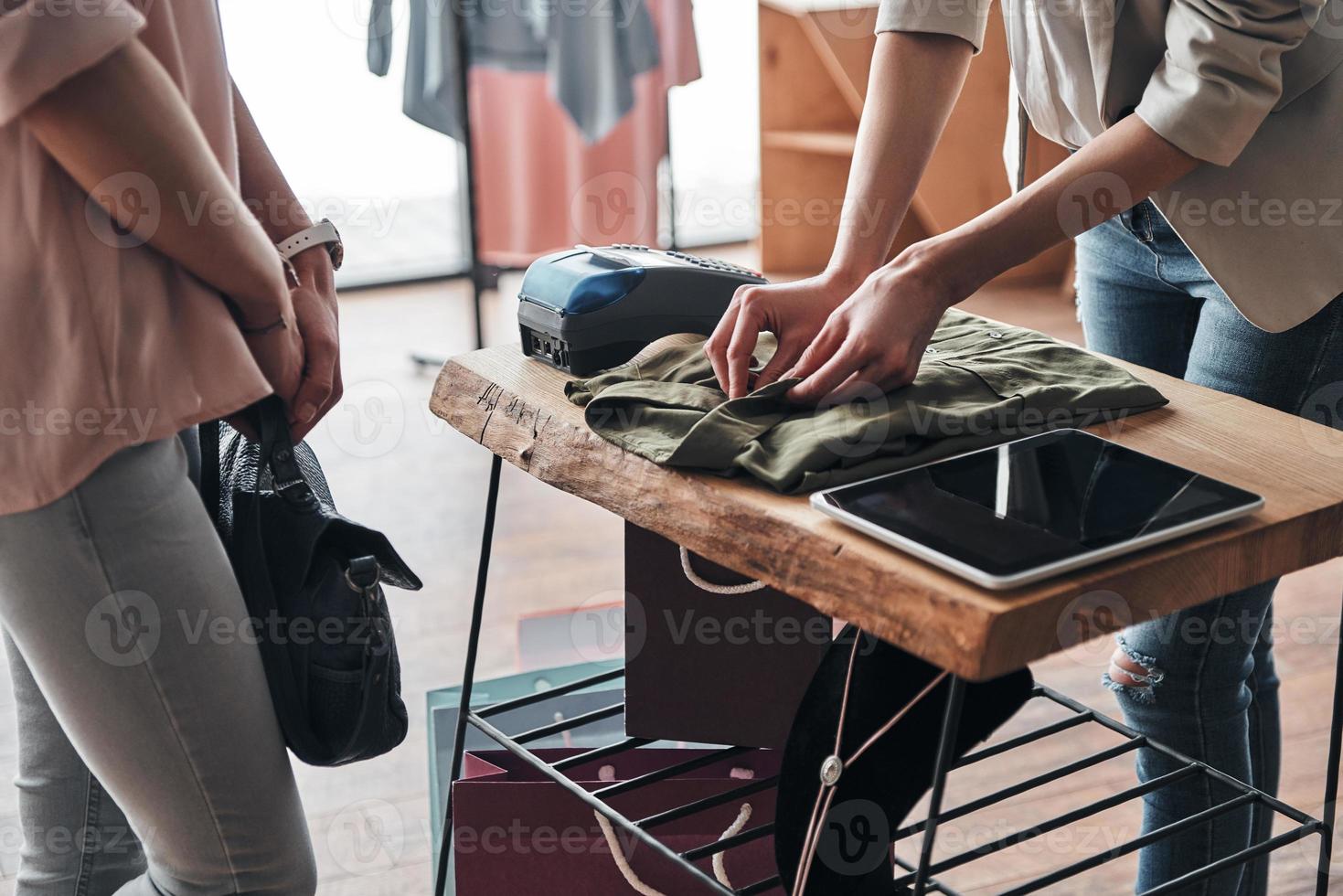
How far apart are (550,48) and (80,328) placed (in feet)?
7.92

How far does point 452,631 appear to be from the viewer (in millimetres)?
2195

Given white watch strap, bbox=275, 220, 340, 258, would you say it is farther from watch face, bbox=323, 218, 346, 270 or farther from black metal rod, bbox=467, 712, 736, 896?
black metal rod, bbox=467, 712, 736, 896

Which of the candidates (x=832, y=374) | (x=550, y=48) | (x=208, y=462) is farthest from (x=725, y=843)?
(x=550, y=48)

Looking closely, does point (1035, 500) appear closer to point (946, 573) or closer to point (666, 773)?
point (946, 573)

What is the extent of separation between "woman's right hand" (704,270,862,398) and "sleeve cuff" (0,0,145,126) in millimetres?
465

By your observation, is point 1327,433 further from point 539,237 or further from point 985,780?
point 539,237

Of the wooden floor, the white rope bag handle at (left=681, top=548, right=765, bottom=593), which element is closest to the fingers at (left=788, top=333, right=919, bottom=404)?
the white rope bag handle at (left=681, top=548, right=765, bottom=593)

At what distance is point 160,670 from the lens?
87 centimetres

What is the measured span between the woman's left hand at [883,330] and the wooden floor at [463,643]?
23.3 inches

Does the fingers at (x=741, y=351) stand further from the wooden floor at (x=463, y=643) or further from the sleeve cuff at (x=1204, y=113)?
the wooden floor at (x=463, y=643)

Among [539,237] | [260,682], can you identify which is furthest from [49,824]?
[539,237]

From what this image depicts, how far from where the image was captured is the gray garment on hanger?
3035 millimetres

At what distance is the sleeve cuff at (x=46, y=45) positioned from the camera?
0.74 metres

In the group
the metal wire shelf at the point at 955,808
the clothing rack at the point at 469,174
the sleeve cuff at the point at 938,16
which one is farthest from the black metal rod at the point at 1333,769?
the clothing rack at the point at 469,174
